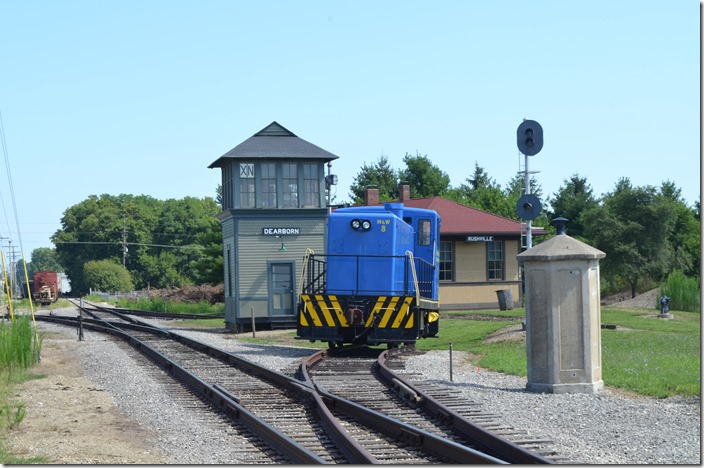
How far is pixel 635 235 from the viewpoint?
155ft

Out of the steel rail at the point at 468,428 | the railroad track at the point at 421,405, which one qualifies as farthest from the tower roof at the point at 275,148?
the steel rail at the point at 468,428

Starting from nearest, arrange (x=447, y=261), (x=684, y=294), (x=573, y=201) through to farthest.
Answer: (x=684, y=294) < (x=447, y=261) < (x=573, y=201)

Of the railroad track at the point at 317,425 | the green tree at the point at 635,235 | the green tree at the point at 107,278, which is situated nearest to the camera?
the railroad track at the point at 317,425

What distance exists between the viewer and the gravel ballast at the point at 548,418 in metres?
9.52

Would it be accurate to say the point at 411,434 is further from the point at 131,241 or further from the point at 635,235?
the point at 131,241

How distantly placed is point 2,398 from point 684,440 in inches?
395

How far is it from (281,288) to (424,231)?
494 inches

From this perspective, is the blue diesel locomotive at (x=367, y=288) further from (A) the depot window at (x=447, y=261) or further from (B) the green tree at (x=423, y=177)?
(B) the green tree at (x=423, y=177)

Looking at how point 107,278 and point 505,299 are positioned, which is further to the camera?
point 107,278

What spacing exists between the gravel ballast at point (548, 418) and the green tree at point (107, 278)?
96.6 metres

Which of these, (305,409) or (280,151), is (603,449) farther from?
(280,151)

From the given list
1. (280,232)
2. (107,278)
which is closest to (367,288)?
(280,232)

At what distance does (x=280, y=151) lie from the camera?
3494 centimetres

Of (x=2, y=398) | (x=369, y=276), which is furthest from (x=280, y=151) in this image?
(x=2, y=398)
